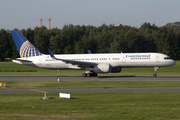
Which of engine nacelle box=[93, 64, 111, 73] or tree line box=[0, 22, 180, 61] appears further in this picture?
tree line box=[0, 22, 180, 61]

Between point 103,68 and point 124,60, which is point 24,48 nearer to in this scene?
point 103,68

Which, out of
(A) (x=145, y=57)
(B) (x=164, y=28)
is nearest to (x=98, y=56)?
(A) (x=145, y=57)

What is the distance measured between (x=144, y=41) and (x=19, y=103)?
364ft

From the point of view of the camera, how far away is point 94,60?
5241 centimetres

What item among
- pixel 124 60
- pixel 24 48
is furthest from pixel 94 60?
pixel 24 48

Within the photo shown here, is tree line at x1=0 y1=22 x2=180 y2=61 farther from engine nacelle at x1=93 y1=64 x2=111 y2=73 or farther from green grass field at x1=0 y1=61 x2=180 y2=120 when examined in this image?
green grass field at x1=0 y1=61 x2=180 y2=120

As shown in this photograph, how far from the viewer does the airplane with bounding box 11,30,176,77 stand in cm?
5041

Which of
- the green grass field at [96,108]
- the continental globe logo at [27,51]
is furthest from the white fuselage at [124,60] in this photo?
the green grass field at [96,108]

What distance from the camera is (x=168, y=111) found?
19.3 metres

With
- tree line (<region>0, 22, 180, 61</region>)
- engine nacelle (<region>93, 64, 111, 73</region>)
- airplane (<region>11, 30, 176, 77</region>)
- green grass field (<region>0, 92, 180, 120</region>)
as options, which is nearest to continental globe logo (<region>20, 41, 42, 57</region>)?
airplane (<region>11, 30, 176, 77</region>)

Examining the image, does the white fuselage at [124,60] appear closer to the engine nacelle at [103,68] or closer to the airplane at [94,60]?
the airplane at [94,60]

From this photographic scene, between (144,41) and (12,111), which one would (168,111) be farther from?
(144,41)

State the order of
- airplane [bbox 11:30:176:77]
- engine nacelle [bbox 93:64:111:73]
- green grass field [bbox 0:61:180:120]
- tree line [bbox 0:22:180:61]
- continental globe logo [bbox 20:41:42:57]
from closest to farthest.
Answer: green grass field [bbox 0:61:180:120], engine nacelle [bbox 93:64:111:73], airplane [bbox 11:30:176:77], continental globe logo [bbox 20:41:42:57], tree line [bbox 0:22:180:61]

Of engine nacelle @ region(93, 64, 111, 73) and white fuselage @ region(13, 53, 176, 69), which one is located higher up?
white fuselage @ region(13, 53, 176, 69)
